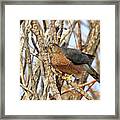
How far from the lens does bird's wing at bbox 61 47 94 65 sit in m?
1.02

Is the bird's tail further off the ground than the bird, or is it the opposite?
the bird

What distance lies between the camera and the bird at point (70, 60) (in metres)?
1.02

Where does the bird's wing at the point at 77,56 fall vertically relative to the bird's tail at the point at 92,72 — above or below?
above

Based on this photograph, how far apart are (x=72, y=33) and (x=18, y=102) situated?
1.46 ft

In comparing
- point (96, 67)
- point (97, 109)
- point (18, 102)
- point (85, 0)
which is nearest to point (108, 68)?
point (96, 67)

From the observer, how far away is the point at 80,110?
40.3 inches

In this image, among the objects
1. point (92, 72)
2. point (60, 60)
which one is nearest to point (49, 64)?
point (60, 60)

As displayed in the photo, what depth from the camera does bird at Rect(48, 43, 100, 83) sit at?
102cm

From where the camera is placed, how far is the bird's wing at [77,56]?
1020 millimetres

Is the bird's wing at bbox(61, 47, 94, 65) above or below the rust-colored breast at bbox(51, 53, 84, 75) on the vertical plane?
above

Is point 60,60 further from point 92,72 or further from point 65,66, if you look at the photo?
point 92,72

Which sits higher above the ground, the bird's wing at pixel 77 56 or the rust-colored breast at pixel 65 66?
the bird's wing at pixel 77 56

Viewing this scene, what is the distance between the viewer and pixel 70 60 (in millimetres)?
1026

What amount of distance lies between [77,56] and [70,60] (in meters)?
0.04
